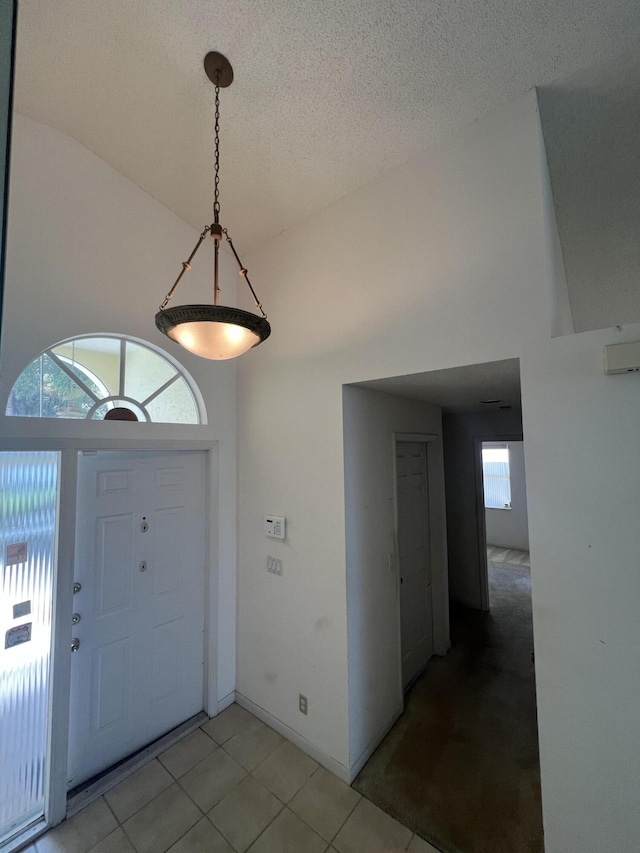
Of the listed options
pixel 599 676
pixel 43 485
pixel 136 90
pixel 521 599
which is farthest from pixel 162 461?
pixel 521 599

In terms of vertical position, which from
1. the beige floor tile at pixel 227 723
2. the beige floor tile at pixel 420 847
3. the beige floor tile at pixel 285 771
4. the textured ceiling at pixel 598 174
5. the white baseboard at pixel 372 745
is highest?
the textured ceiling at pixel 598 174

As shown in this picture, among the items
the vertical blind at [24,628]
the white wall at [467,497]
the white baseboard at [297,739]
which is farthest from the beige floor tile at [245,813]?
the white wall at [467,497]

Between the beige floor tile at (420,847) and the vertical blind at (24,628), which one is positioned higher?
the vertical blind at (24,628)

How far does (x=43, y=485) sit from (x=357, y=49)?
264 centimetres

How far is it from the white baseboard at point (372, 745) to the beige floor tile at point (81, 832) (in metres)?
1.29

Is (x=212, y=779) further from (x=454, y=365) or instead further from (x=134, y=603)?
(x=454, y=365)

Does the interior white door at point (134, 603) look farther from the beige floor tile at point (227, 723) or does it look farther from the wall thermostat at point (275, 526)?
the wall thermostat at point (275, 526)

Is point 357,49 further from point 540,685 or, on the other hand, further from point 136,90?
point 540,685

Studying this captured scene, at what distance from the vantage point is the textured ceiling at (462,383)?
68.9 inches

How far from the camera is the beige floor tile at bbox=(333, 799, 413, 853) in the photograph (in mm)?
1655

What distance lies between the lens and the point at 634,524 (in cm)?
127

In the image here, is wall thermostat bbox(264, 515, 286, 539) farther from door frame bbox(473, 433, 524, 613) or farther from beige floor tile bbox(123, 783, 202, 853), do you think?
door frame bbox(473, 433, 524, 613)

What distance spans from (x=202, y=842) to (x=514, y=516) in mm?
6646

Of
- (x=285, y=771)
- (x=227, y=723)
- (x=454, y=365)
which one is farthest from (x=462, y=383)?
(x=227, y=723)
